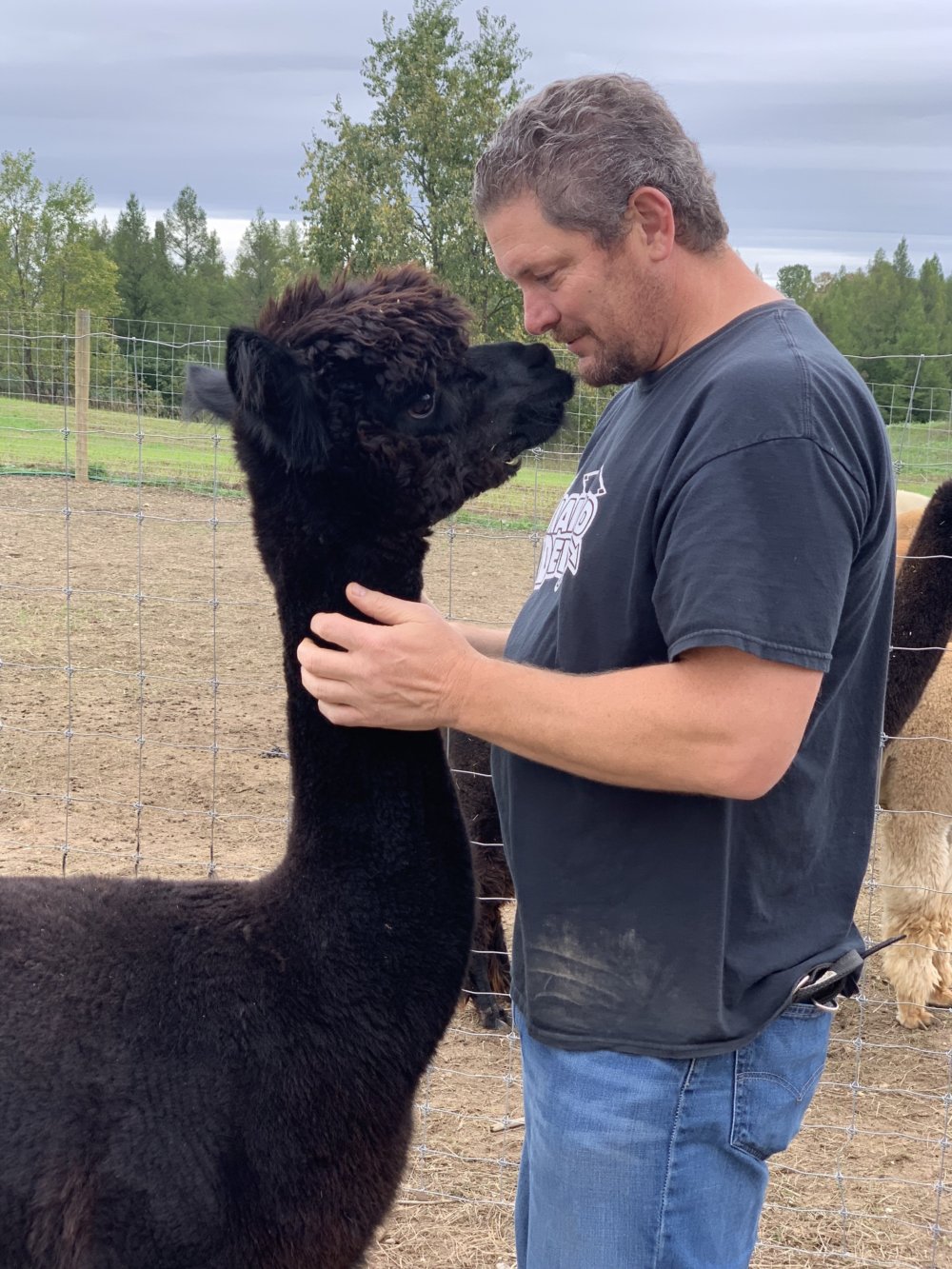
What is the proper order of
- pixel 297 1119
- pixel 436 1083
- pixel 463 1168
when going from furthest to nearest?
pixel 436 1083, pixel 463 1168, pixel 297 1119

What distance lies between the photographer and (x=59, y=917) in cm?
207

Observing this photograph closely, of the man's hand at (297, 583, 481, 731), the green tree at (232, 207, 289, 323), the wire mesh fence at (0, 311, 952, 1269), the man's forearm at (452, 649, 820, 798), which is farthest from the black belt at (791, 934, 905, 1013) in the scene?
the green tree at (232, 207, 289, 323)

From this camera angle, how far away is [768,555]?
1.41 meters

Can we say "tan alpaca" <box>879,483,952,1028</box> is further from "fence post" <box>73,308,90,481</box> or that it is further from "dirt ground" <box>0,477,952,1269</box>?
"fence post" <box>73,308,90,481</box>

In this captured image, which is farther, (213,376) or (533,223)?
(213,376)

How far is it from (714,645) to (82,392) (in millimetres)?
12990

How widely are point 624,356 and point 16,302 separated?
4841 centimetres

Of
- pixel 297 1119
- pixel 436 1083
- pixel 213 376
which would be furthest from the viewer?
pixel 436 1083

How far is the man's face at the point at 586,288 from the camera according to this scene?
165cm

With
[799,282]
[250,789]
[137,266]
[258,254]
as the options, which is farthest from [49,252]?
[250,789]

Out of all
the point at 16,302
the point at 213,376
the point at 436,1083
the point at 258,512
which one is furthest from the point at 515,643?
the point at 16,302

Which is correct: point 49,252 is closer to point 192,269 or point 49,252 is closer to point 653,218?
point 192,269

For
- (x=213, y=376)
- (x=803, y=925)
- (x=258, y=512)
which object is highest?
(x=213, y=376)

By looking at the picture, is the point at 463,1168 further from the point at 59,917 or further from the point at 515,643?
the point at 515,643
